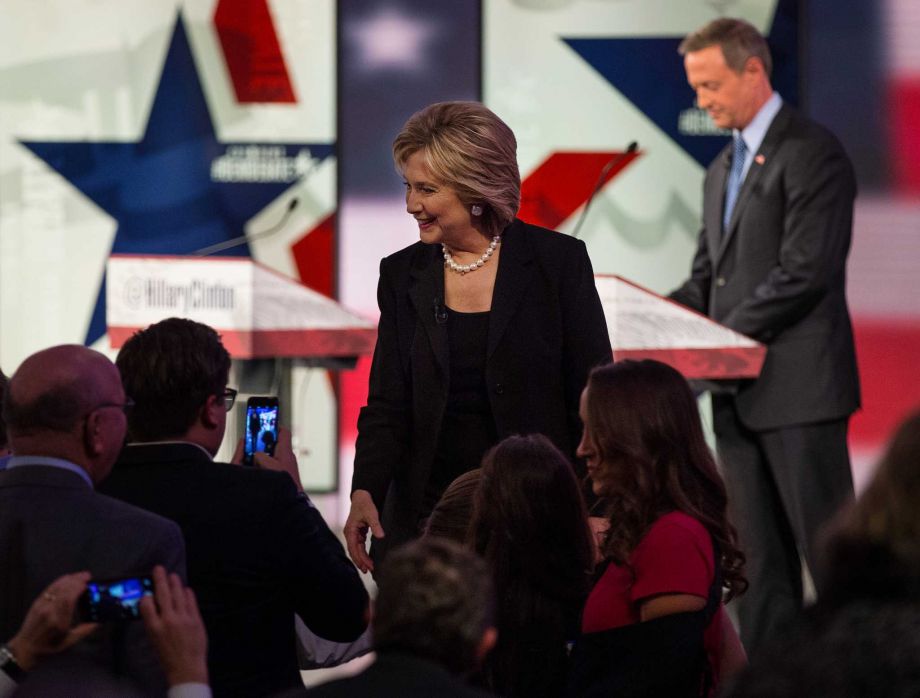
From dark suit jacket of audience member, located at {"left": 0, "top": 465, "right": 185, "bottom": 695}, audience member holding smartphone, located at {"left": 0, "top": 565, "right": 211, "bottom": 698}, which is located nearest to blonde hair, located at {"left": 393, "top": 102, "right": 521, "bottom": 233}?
dark suit jacket of audience member, located at {"left": 0, "top": 465, "right": 185, "bottom": 695}

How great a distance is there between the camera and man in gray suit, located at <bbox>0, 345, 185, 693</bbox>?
2205 millimetres

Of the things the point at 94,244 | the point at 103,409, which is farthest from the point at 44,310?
the point at 103,409

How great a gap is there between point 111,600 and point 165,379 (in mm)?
704

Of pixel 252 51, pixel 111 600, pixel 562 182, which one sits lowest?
pixel 111 600

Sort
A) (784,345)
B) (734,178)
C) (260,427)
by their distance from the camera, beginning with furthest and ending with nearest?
(734,178) → (784,345) → (260,427)

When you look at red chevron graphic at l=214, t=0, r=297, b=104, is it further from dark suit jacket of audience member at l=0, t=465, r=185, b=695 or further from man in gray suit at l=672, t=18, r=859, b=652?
dark suit jacket of audience member at l=0, t=465, r=185, b=695

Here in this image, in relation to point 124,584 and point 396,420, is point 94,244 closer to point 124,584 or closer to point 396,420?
point 396,420

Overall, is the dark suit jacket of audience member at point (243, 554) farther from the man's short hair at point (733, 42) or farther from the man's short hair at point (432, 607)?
the man's short hair at point (733, 42)

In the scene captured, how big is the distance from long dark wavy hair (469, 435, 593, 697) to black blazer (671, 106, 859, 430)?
2.42m

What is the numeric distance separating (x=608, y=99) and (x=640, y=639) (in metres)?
5.15

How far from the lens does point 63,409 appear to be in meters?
2.35

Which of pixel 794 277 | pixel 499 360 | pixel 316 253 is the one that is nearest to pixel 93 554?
pixel 499 360

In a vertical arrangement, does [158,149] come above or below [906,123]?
below

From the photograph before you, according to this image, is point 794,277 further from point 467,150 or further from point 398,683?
point 398,683
